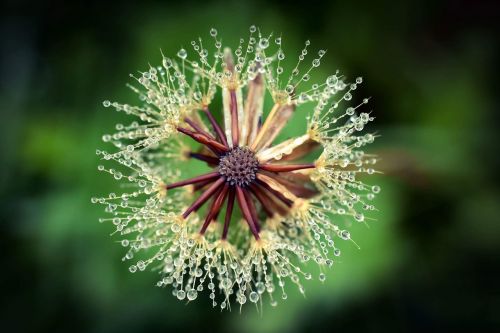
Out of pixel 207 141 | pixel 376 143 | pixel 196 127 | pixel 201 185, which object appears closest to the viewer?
pixel 207 141

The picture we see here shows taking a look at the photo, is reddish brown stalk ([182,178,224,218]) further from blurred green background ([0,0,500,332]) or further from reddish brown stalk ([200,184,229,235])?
blurred green background ([0,0,500,332])

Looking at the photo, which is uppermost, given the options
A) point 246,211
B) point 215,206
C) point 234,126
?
point 234,126

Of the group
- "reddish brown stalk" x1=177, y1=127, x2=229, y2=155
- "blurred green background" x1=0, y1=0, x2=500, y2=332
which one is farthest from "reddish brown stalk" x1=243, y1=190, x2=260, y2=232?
"blurred green background" x1=0, y1=0, x2=500, y2=332

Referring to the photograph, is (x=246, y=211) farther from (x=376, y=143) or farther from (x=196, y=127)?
(x=376, y=143)

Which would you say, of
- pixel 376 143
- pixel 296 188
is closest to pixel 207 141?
pixel 296 188

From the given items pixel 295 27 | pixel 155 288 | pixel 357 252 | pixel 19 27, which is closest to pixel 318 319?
pixel 357 252

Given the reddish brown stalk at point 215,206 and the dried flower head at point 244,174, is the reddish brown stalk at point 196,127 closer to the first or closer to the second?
the dried flower head at point 244,174
